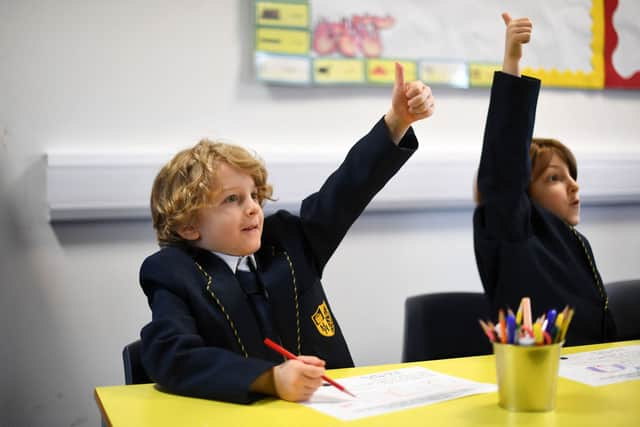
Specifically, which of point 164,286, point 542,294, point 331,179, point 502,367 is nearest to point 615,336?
point 542,294

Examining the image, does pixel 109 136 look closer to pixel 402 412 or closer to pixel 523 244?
pixel 523 244

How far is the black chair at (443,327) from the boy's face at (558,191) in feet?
0.98

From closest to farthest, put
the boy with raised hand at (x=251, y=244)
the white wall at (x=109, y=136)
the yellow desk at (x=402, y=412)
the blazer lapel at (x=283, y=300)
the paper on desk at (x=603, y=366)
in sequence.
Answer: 1. the yellow desk at (x=402, y=412)
2. the paper on desk at (x=603, y=366)
3. the boy with raised hand at (x=251, y=244)
4. the blazer lapel at (x=283, y=300)
5. the white wall at (x=109, y=136)

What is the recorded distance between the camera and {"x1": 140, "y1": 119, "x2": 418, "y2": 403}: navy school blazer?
3.92ft

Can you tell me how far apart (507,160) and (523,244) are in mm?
219

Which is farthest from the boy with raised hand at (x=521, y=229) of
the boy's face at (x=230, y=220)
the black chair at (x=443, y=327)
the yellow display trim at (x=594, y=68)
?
the yellow display trim at (x=594, y=68)

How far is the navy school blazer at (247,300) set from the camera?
1.20 meters

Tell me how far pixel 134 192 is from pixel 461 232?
118 centimetres

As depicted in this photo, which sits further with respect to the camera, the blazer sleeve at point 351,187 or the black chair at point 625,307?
the black chair at point 625,307

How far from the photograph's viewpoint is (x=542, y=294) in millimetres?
1871

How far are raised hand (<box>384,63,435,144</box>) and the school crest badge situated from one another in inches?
14.7

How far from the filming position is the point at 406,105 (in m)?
1.52

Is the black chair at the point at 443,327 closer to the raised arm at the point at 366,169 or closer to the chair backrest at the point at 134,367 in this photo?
the raised arm at the point at 366,169

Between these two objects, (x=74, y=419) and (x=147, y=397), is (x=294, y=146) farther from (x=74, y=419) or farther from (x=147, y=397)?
(x=147, y=397)
